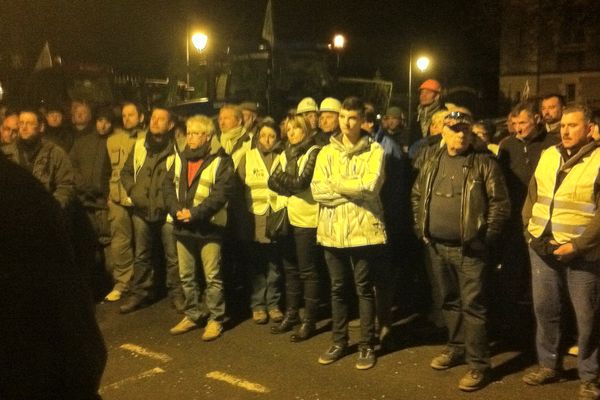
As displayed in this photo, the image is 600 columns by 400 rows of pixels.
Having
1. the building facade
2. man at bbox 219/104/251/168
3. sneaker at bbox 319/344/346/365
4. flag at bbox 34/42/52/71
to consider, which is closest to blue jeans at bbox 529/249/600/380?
sneaker at bbox 319/344/346/365

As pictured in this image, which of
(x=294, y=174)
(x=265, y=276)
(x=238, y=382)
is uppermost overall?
(x=294, y=174)

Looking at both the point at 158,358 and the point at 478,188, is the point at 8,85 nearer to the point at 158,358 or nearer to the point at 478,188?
the point at 158,358

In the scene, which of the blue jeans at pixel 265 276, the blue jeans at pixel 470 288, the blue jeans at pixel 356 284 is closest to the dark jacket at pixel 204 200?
the blue jeans at pixel 265 276

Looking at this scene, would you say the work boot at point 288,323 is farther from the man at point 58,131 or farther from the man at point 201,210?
the man at point 58,131

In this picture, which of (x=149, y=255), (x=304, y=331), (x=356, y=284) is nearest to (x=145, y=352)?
(x=304, y=331)

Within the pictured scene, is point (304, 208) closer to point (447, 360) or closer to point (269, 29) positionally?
point (447, 360)

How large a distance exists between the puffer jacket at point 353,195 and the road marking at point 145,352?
1816 mm

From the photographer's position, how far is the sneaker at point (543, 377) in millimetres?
5074

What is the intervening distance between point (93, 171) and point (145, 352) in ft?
8.75

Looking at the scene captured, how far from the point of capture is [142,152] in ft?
24.1

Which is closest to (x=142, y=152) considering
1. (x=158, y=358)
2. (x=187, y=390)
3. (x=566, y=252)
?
(x=158, y=358)

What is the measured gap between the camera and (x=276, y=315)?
684 centimetres

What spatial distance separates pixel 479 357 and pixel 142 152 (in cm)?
427

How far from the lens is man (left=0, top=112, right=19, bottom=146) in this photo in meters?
7.84
